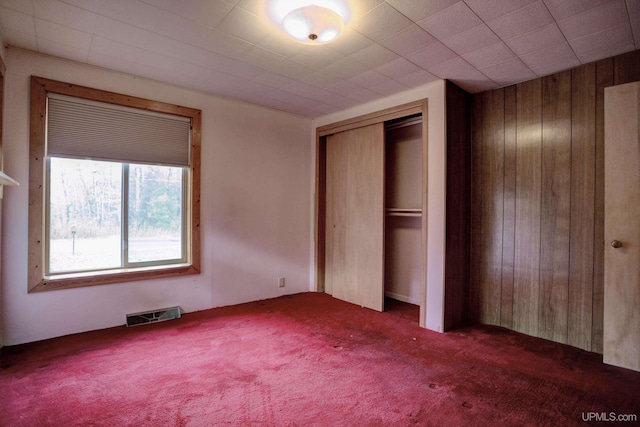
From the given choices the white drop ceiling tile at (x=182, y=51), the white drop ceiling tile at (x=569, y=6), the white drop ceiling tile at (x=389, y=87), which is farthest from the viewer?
the white drop ceiling tile at (x=389, y=87)

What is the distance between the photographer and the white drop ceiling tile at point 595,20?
2.03 metres

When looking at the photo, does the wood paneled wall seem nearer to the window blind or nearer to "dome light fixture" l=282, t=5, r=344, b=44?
"dome light fixture" l=282, t=5, r=344, b=44

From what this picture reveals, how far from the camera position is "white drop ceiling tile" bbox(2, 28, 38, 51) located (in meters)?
2.44

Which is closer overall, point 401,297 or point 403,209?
point 403,209

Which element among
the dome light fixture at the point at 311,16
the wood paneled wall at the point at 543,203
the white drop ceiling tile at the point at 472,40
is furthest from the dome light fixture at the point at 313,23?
the wood paneled wall at the point at 543,203

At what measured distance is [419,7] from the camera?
204 centimetres

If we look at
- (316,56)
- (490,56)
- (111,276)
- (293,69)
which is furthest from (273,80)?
(111,276)

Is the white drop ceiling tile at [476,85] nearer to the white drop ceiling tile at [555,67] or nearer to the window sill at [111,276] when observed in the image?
the white drop ceiling tile at [555,67]

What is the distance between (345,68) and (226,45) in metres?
1.09

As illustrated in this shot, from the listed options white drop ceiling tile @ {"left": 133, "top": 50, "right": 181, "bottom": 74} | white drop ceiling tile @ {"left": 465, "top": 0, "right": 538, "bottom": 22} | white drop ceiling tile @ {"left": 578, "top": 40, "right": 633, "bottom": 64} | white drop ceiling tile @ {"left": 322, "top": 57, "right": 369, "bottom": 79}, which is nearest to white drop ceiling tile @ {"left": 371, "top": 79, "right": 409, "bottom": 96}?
white drop ceiling tile @ {"left": 322, "top": 57, "right": 369, "bottom": 79}

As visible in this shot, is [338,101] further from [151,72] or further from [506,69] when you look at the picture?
[151,72]

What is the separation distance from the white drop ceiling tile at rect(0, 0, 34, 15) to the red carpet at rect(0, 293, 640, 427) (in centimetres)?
254

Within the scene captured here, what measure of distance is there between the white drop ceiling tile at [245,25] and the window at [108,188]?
150 centimetres

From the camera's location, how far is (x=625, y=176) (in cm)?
245
